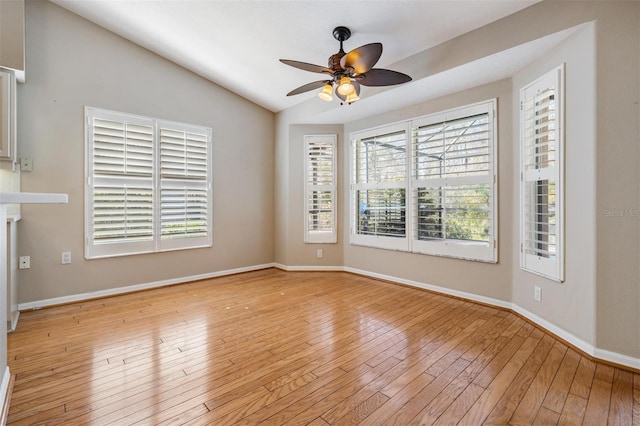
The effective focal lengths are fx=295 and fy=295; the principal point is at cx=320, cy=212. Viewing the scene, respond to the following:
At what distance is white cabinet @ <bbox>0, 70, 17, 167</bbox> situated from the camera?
8.91ft

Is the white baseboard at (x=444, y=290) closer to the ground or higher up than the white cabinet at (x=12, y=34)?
closer to the ground

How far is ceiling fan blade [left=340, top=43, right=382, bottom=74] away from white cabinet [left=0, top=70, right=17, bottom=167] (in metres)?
3.08

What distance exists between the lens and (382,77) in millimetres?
2590

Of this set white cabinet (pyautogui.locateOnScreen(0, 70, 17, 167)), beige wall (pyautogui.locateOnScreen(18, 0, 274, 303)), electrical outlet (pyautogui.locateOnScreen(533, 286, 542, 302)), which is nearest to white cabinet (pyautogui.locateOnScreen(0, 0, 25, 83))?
white cabinet (pyautogui.locateOnScreen(0, 70, 17, 167))

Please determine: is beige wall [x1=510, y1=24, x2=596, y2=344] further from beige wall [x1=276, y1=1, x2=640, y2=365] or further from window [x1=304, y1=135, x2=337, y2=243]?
window [x1=304, y1=135, x2=337, y2=243]

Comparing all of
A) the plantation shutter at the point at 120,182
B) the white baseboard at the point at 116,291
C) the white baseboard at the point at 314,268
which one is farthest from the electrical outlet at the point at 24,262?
the white baseboard at the point at 314,268

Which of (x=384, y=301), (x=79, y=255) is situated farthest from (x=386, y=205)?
(x=79, y=255)

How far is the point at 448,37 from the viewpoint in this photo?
289 centimetres

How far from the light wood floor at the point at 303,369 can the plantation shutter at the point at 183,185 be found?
3.95ft

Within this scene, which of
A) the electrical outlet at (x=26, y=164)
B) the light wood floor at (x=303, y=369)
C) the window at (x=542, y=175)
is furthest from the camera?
the electrical outlet at (x=26, y=164)

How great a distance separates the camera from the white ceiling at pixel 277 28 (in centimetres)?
263

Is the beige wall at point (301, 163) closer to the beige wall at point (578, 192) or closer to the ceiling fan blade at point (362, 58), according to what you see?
the beige wall at point (578, 192)

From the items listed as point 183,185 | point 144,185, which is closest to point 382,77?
point 183,185

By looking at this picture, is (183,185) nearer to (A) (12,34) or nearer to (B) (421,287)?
(A) (12,34)
